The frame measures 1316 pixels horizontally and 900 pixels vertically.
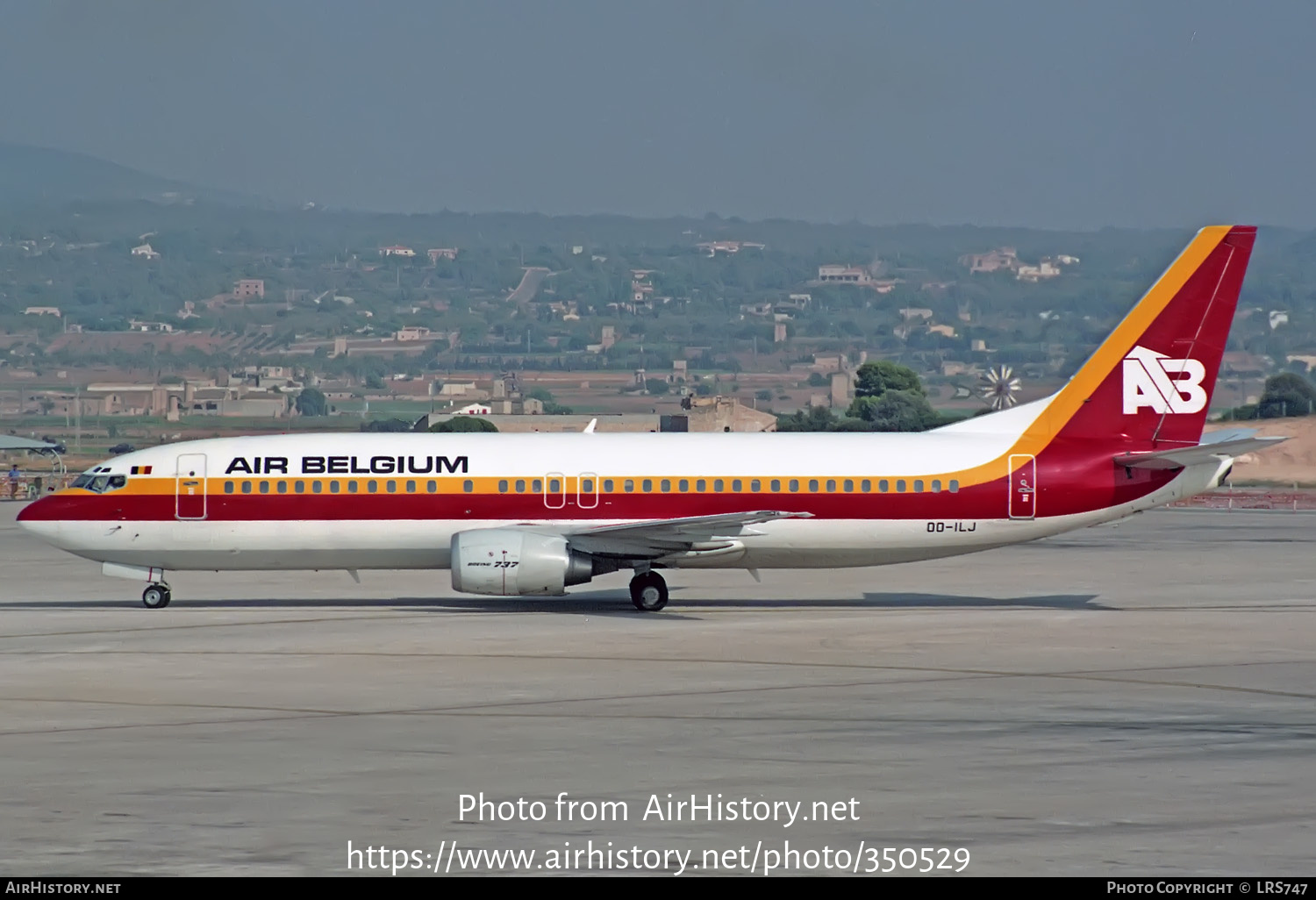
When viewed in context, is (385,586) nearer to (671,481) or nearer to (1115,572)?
(671,481)

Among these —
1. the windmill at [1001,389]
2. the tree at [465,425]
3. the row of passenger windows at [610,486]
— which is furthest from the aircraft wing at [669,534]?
the windmill at [1001,389]

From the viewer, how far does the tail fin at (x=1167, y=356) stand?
37.5 metres

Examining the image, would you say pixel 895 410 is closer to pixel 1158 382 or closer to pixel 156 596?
pixel 1158 382

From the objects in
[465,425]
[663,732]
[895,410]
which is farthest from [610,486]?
[895,410]

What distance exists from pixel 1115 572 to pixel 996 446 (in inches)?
468

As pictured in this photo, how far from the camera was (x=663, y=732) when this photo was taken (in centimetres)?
2155

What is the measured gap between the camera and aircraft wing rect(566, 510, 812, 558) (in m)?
35.2

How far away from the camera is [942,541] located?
3731cm

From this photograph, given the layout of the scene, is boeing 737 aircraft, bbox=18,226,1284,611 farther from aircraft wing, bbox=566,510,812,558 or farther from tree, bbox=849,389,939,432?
tree, bbox=849,389,939,432

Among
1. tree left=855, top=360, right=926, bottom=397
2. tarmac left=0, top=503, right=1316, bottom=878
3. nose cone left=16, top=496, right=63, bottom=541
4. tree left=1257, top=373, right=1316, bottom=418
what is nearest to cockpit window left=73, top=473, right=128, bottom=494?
nose cone left=16, top=496, right=63, bottom=541

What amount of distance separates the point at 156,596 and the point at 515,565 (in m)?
8.34

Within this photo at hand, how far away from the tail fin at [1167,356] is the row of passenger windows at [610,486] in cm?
313

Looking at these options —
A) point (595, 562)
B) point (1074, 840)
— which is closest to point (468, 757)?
point (1074, 840)

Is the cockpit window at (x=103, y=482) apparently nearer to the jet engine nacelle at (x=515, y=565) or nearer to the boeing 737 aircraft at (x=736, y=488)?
the boeing 737 aircraft at (x=736, y=488)
